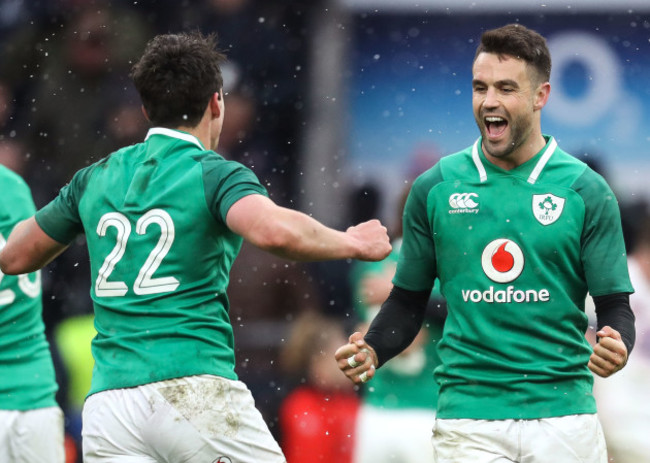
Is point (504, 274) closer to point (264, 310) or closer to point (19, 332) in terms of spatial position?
point (19, 332)

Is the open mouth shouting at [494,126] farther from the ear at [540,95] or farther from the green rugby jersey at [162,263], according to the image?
the green rugby jersey at [162,263]

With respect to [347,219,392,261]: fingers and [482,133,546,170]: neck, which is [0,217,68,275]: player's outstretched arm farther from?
[482,133,546,170]: neck

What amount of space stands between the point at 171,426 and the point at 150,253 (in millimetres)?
570

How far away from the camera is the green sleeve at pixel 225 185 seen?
12.9 ft

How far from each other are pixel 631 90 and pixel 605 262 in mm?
3792

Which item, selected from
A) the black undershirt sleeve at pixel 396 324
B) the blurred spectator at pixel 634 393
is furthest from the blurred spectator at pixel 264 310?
the black undershirt sleeve at pixel 396 324

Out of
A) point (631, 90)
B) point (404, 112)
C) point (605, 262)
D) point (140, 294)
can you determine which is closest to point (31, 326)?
point (140, 294)

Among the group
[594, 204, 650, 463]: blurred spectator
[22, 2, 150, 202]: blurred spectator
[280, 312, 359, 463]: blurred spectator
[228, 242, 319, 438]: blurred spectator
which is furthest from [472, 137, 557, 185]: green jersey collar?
[22, 2, 150, 202]: blurred spectator

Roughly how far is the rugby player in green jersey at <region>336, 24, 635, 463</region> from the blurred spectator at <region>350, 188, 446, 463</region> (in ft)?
8.01

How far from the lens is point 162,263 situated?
4.05 metres

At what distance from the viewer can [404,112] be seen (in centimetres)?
809

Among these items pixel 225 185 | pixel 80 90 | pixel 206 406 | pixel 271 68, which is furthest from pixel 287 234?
pixel 80 90

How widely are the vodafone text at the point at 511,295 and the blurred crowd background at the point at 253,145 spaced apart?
2998mm

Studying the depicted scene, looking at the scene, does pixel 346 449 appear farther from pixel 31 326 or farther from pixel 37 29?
pixel 37 29
